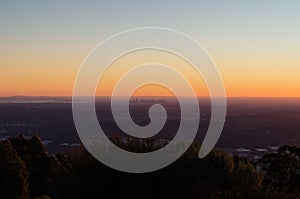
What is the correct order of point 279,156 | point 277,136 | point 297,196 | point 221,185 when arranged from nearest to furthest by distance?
1. point 297,196
2. point 221,185
3. point 279,156
4. point 277,136

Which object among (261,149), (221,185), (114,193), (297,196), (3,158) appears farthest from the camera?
(261,149)

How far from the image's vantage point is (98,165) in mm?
16578

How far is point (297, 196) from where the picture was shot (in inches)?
558

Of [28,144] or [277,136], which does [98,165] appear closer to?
[28,144]

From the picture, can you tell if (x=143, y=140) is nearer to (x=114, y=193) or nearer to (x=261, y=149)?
(x=114, y=193)

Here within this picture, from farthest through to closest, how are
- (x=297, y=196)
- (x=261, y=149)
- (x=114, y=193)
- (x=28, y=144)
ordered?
1. (x=261, y=149)
2. (x=28, y=144)
3. (x=114, y=193)
4. (x=297, y=196)

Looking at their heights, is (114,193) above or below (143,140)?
below

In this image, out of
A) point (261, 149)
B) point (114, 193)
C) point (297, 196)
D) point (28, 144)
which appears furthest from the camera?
point (261, 149)

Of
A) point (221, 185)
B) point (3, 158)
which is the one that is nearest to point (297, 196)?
point (221, 185)

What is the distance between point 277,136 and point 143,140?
2324 inches

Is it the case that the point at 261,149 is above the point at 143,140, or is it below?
below

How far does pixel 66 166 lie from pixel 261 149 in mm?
45366

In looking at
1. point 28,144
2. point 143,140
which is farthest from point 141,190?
point 28,144

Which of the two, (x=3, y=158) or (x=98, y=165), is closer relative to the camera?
(x=98, y=165)
